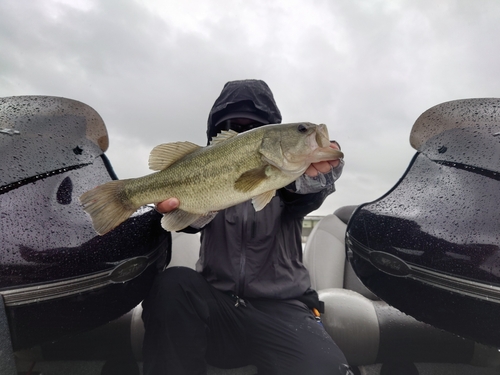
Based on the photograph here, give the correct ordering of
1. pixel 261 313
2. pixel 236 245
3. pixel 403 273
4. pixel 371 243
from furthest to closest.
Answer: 1. pixel 236 245
2. pixel 261 313
3. pixel 371 243
4. pixel 403 273

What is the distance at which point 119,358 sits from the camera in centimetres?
282

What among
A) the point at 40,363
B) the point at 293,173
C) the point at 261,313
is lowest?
the point at 40,363

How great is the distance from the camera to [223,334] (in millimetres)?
2631

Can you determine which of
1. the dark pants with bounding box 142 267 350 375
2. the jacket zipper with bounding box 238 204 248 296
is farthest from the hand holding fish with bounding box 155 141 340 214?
the jacket zipper with bounding box 238 204 248 296

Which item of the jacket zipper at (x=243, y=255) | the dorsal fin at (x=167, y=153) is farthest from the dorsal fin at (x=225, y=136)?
the jacket zipper at (x=243, y=255)

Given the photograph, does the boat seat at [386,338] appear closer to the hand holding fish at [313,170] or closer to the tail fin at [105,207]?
the hand holding fish at [313,170]

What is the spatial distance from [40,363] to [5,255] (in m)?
1.48

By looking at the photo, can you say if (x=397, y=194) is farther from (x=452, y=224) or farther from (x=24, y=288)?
(x=24, y=288)

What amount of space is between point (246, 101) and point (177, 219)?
1280 mm

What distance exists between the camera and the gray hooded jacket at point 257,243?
2777mm

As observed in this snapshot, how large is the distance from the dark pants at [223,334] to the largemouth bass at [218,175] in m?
0.58

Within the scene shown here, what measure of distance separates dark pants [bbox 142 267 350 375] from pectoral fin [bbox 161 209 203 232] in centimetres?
50

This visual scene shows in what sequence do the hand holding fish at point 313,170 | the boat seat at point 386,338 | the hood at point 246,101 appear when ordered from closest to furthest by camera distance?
the hand holding fish at point 313,170 < the boat seat at point 386,338 < the hood at point 246,101

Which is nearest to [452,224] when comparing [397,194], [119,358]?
[397,194]
